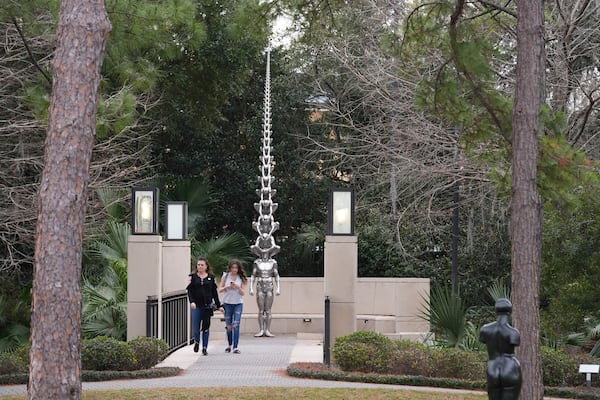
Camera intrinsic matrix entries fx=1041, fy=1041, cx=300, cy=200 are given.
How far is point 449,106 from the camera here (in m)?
14.8

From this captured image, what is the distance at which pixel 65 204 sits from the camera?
30.3 feet

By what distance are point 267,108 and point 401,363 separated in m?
10.1

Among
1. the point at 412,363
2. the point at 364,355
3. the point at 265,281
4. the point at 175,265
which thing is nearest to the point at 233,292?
the point at 175,265

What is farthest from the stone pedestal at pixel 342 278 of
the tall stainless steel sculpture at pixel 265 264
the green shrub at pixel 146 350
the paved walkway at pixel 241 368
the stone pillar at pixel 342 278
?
the tall stainless steel sculpture at pixel 265 264

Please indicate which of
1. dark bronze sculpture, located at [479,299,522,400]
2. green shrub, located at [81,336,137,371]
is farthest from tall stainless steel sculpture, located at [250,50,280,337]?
dark bronze sculpture, located at [479,299,522,400]

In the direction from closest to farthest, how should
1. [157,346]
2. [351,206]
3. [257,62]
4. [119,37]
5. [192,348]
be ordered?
1. [119,37]
2. [157,346]
3. [351,206]
4. [192,348]
5. [257,62]

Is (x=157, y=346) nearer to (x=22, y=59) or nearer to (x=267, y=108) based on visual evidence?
(x=22, y=59)

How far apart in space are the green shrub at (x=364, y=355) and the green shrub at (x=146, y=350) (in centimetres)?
273

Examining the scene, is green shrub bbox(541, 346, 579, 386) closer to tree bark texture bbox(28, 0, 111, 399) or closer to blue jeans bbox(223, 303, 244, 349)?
blue jeans bbox(223, 303, 244, 349)

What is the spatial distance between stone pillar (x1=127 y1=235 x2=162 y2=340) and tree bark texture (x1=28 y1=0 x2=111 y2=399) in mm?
7829

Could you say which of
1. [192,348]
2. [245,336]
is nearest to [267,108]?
[245,336]

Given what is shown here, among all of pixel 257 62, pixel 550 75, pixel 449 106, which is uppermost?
pixel 257 62

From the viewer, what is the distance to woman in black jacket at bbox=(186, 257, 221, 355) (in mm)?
17484

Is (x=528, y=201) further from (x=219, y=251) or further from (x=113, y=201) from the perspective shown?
(x=219, y=251)
